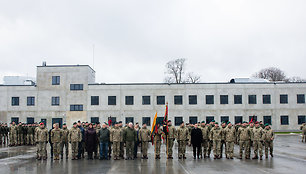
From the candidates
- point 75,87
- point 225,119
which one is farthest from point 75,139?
point 225,119

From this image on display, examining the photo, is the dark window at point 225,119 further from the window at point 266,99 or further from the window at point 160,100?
the window at point 160,100

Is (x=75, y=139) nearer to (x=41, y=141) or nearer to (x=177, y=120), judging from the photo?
(x=41, y=141)

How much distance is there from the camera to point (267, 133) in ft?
55.1

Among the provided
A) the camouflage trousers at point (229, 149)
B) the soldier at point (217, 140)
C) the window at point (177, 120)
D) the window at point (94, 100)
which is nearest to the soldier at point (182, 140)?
the soldier at point (217, 140)

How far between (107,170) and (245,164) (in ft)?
21.9

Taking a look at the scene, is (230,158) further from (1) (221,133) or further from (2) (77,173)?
(2) (77,173)

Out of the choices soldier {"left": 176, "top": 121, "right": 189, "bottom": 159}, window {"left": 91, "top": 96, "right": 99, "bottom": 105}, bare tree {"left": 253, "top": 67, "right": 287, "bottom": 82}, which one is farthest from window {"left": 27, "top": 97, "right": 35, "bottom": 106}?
bare tree {"left": 253, "top": 67, "right": 287, "bottom": 82}

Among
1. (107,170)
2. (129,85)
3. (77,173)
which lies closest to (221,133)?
(107,170)

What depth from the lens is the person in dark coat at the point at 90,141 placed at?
1675 centimetres

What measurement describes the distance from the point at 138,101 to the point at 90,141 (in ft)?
82.4

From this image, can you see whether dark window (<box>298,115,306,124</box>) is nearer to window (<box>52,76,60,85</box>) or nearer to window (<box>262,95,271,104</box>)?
window (<box>262,95,271,104</box>)

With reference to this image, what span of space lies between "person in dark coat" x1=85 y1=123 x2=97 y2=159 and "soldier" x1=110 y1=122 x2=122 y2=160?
1037 mm

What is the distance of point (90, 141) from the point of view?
16781 mm

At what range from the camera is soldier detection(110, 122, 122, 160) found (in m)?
16.3
